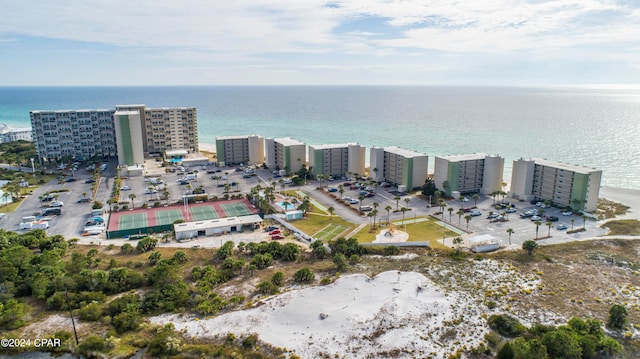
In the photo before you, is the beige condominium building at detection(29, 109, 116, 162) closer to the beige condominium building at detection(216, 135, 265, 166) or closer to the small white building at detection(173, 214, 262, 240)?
the beige condominium building at detection(216, 135, 265, 166)

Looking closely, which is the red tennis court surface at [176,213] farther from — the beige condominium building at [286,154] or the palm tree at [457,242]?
the palm tree at [457,242]

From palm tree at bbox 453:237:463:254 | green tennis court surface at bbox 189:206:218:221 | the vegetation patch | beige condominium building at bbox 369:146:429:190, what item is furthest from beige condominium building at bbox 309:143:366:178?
the vegetation patch

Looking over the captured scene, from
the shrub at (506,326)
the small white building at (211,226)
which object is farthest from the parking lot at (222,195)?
the shrub at (506,326)

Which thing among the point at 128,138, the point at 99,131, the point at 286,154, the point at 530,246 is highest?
the point at 99,131

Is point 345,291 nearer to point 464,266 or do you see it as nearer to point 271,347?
point 271,347

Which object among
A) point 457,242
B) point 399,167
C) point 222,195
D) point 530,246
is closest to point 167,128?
point 222,195

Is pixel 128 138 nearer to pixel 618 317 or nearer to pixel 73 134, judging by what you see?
pixel 73 134
